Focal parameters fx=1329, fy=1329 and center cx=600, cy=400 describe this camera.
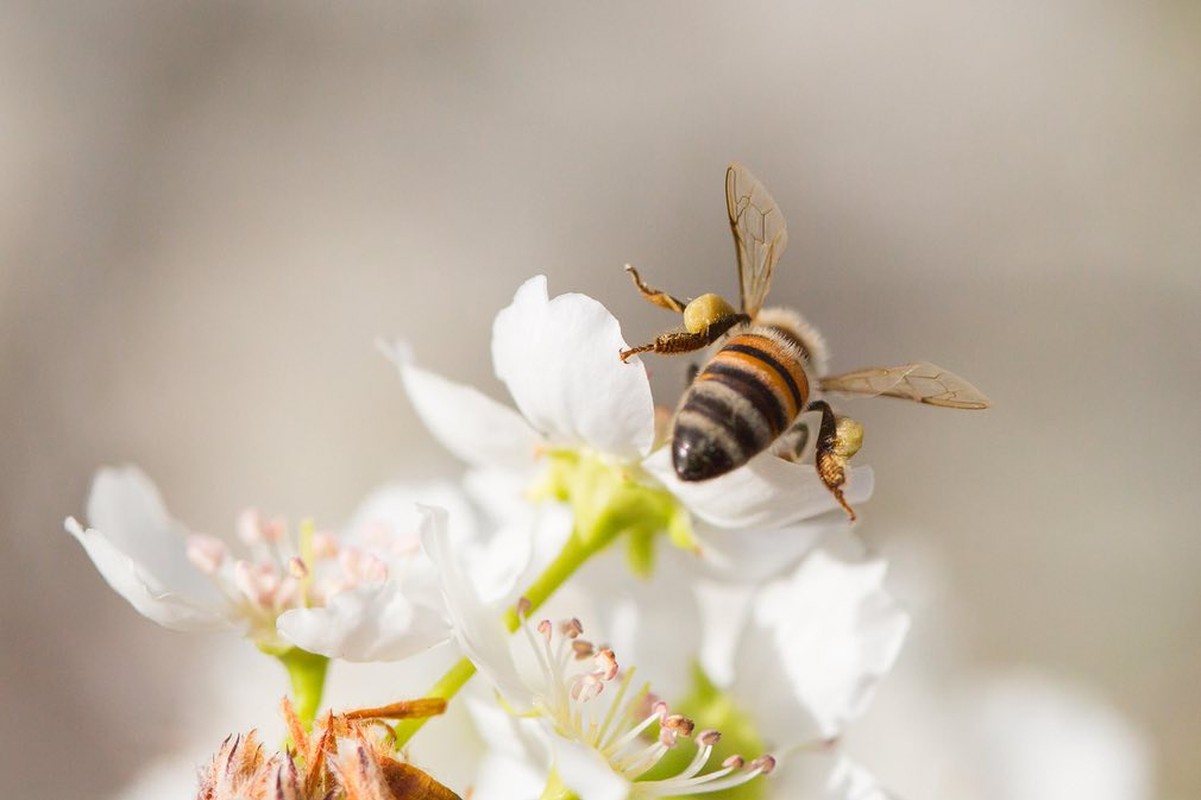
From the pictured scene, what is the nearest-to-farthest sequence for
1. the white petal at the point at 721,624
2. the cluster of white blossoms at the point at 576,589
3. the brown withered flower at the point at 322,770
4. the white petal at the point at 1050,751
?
the brown withered flower at the point at 322,770 → the cluster of white blossoms at the point at 576,589 → the white petal at the point at 721,624 → the white petal at the point at 1050,751

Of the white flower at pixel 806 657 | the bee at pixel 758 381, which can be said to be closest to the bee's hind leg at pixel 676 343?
the bee at pixel 758 381

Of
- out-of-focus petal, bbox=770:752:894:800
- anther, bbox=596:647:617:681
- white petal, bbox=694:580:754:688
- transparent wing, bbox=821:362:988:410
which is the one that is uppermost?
transparent wing, bbox=821:362:988:410

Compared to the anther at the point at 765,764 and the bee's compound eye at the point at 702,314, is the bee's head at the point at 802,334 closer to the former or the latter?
the bee's compound eye at the point at 702,314

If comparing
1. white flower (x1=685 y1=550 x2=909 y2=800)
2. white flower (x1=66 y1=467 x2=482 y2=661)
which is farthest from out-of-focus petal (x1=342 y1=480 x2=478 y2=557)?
white flower (x1=685 y1=550 x2=909 y2=800)

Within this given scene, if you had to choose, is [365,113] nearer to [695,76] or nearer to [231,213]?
[231,213]

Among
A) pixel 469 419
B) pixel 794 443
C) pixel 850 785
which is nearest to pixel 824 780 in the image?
pixel 850 785

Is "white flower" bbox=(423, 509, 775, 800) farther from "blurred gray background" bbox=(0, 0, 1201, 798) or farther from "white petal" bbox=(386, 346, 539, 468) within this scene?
"blurred gray background" bbox=(0, 0, 1201, 798)
